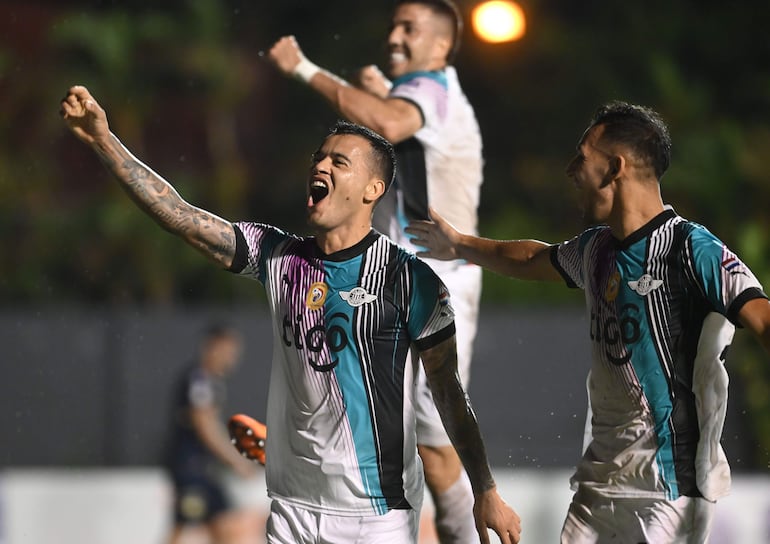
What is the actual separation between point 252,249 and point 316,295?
0.30 m

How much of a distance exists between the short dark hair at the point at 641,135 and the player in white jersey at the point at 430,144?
1198mm

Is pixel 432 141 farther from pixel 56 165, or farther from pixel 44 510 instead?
pixel 56 165

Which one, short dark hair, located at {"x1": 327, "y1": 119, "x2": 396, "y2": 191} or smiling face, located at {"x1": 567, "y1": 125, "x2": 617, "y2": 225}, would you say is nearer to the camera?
smiling face, located at {"x1": 567, "y1": 125, "x2": 617, "y2": 225}

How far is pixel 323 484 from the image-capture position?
12.8ft

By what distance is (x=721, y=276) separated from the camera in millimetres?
3688

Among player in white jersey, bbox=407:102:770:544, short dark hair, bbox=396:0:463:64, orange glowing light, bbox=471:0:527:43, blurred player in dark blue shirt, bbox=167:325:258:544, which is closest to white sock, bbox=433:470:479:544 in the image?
player in white jersey, bbox=407:102:770:544

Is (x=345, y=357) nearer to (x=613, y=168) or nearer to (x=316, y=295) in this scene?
(x=316, y=295)

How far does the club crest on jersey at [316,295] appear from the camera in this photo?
Answer: 3967 millimetres

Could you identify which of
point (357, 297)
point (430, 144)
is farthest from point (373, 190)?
point (430, 144)

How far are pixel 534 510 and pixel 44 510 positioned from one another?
3.41 m

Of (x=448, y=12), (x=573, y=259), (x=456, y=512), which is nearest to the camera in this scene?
(x=573, y=259)

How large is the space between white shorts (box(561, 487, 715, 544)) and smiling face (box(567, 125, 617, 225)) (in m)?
0.89

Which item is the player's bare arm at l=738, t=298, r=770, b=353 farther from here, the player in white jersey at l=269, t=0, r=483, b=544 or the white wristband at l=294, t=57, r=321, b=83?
the white wristband at l=294, t=57, r=321, b=83

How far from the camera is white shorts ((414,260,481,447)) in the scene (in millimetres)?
4961
